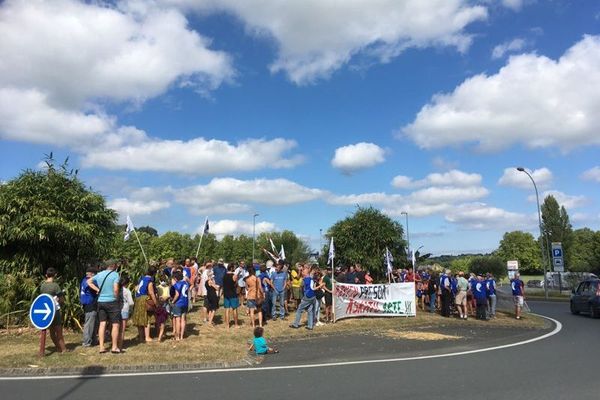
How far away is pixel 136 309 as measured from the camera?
12.0m

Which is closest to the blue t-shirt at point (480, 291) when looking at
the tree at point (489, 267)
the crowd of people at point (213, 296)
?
the crowd of people at point (213, 296)

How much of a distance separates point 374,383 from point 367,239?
22890mm

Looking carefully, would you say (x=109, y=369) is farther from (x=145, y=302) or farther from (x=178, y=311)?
(x=178, y=311)

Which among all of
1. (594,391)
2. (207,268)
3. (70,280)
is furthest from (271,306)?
(594,391)

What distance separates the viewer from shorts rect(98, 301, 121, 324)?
35.4 feet

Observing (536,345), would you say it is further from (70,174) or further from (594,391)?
(70,174)

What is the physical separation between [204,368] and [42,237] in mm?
6495

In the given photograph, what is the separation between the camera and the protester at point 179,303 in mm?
12438

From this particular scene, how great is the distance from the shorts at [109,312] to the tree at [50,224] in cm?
390

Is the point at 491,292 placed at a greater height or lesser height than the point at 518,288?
lesser

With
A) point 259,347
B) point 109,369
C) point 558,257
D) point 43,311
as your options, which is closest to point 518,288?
point 259,347

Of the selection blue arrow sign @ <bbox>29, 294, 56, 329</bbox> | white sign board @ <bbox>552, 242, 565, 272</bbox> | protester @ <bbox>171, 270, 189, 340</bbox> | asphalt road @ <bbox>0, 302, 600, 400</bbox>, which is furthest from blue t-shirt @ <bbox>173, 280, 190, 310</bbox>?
white sign board @ <bbox>552, 242, 565, 272</bbox>

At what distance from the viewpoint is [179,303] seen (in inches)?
490

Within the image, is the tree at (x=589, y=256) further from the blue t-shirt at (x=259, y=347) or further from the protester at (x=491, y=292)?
the blue t-shirt at (x=259, y=347)
